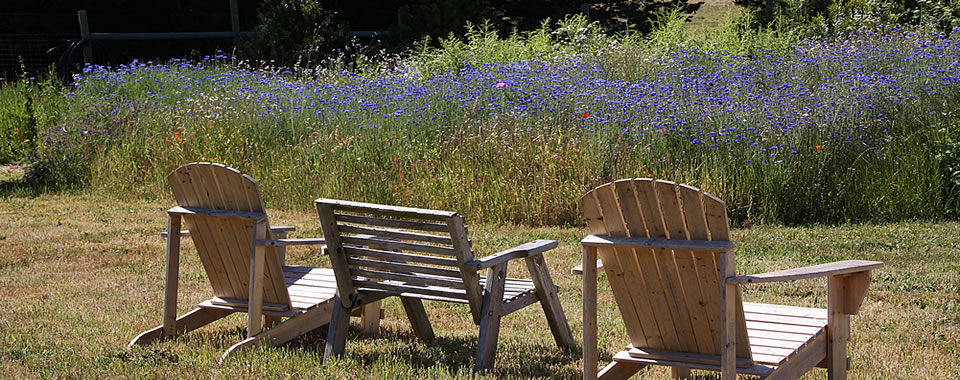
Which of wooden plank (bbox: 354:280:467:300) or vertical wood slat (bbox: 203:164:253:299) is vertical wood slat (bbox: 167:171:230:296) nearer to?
vertical wood slat (bbox: 203:164:253:299)

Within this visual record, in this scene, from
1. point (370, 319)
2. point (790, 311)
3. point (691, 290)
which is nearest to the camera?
point (691, 290)

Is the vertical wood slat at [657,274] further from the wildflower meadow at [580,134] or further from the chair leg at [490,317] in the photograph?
the wildflower meadow at [580,134]

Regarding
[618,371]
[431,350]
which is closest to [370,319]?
[431,350]

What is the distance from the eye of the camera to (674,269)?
3371mm

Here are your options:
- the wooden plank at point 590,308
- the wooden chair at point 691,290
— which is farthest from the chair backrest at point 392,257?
the wooden chair at point 691,290

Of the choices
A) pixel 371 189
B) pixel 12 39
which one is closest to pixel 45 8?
pixel 12 39

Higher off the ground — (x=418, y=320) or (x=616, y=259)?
(x=616, y=259)

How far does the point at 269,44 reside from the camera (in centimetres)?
1634

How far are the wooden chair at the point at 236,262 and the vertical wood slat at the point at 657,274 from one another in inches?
63.5

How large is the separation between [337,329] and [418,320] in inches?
20.5

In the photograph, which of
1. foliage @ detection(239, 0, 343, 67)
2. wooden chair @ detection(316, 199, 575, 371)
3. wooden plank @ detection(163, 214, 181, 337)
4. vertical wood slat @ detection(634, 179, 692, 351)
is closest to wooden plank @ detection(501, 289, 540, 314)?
wooden chair @ detection(316, 199, 575, 371)

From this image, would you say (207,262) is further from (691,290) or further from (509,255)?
(691,290)

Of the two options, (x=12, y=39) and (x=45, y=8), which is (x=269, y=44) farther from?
(x=45, y=8)

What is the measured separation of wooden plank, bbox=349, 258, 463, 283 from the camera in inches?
162
